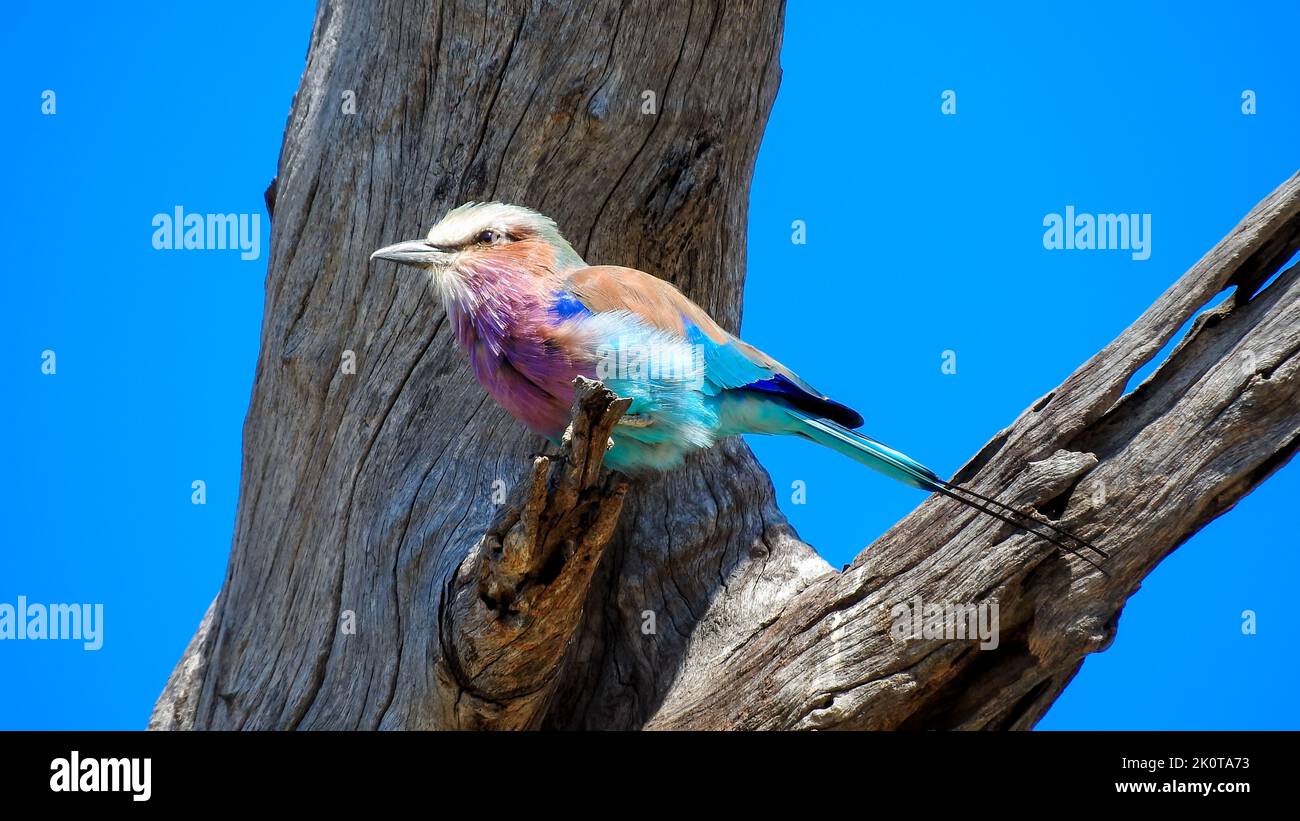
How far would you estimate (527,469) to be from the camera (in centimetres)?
400

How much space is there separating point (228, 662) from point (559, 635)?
63.2 inches

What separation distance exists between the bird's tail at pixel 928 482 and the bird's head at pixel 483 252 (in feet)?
2.92

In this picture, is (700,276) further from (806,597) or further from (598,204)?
(806,597)

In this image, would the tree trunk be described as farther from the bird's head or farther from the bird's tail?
the bird's head

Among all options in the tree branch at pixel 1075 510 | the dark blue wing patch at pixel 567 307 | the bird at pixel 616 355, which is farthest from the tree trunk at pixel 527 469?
the dark blue wing patch at pixel 567 307

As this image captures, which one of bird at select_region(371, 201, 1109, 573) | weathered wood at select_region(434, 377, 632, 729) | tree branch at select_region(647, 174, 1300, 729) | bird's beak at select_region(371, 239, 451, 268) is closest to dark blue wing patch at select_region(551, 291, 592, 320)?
bird at select_region(371, 201, 1109, 573)

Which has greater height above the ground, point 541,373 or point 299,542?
point 541,373

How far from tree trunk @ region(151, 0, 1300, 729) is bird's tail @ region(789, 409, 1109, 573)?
5 centimetres

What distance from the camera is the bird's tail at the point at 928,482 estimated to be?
10.7ft

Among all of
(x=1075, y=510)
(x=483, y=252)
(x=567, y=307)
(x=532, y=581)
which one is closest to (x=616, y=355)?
(x=567, y=307)

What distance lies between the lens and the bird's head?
139 inches

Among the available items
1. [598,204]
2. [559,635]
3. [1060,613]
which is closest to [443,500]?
[559,635]

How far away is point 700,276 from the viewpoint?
14.4ft

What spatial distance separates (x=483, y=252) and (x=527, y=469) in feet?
2.46
